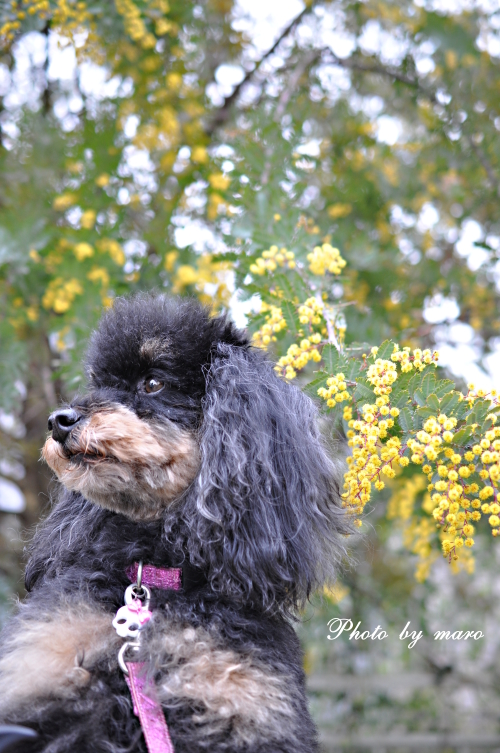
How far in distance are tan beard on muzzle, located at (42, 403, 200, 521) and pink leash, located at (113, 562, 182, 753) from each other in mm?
133

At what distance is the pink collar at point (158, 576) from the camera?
1396mm

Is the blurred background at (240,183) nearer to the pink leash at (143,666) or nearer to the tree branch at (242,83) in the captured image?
the tree branch at (242,83)

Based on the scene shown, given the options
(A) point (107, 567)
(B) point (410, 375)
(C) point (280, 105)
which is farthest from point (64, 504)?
(C) point (280, 105)

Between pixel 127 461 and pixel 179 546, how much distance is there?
0.69 ft

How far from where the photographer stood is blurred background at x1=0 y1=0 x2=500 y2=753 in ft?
7.75

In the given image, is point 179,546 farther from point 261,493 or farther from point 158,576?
point 261,493

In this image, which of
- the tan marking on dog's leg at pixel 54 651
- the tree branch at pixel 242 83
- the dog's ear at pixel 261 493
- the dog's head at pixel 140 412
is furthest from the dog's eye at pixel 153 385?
the tree branch at pixel 242 83

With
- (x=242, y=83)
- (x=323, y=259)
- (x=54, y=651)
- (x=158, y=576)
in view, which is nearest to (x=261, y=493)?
(x=158, y=576)

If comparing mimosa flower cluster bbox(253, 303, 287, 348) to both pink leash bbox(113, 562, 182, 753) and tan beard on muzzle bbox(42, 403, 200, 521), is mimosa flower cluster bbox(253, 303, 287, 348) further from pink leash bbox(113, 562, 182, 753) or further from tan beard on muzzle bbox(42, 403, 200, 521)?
pink leash bbox(113, 562, 182, 753)

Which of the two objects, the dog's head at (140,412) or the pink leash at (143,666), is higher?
the dog's head at (140,412)

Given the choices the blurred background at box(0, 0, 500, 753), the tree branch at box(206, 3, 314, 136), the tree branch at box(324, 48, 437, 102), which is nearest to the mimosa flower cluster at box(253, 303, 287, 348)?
the blurred background at box(0, 0, 500, 753)

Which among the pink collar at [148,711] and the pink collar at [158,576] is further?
the pink collar at [158,576]

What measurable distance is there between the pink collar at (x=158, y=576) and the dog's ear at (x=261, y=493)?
0.20ft

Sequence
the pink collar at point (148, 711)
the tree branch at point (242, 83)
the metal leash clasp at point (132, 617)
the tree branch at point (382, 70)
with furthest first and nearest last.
A: the tree branch at point (242, 83) < the tree branch at point (382, 70) < the metal leash clasp at point (132, 617) < the pink collar at point (148, 711)
